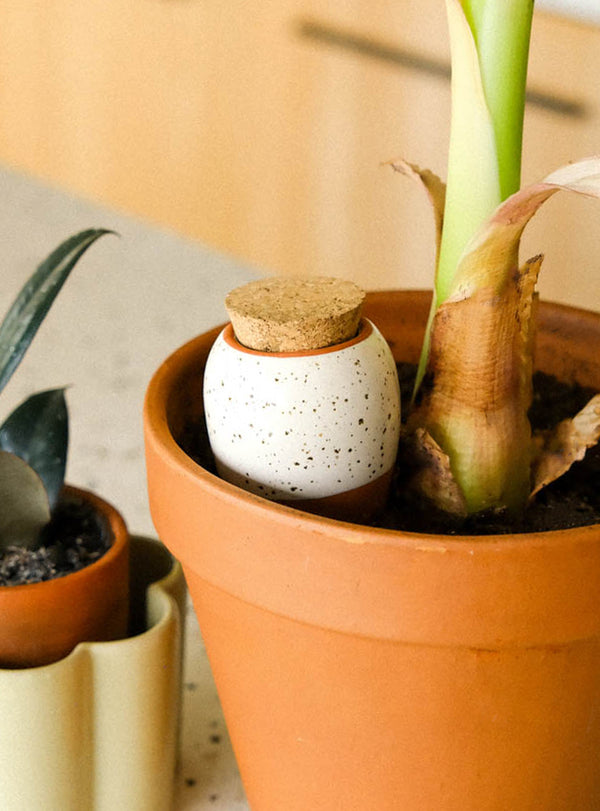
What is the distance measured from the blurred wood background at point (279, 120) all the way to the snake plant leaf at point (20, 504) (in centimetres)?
68

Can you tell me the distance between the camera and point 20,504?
0.50m

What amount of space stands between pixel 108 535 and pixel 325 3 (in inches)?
31.4

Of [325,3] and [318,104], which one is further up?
[325,3]

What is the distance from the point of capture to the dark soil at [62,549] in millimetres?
501

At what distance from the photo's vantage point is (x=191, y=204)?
1384mm

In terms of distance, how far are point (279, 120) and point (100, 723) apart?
90cm

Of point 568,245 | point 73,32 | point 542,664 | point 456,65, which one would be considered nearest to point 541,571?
point 542,664

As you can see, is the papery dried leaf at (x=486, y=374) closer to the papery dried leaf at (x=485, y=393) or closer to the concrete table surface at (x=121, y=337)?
the papery dried leaf at (x=485, y=393)

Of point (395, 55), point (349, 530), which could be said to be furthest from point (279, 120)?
point (349, 530)

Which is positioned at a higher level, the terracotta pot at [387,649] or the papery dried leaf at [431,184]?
the papery dried leaf at [431,184]

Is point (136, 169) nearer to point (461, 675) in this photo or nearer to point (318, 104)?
point (318, 104)

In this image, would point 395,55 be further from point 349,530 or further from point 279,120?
point 349,530

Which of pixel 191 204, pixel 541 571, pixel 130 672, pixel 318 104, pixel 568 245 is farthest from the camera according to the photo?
pixel 191 204

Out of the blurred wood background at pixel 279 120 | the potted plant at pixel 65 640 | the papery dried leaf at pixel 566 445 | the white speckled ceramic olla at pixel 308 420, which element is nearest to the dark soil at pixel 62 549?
the potted plant at pixel 65 640
